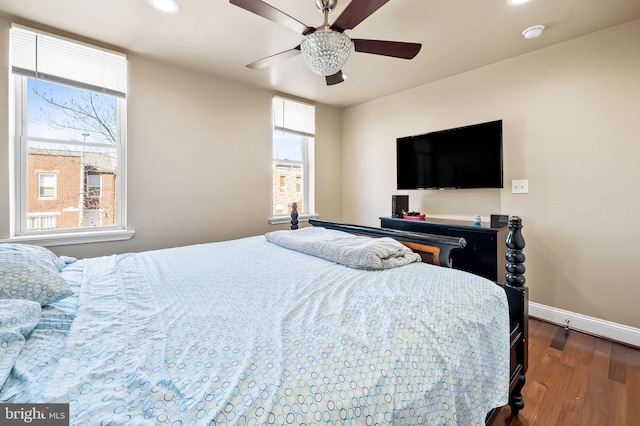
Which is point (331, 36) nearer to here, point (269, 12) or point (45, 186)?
point (269, 12)

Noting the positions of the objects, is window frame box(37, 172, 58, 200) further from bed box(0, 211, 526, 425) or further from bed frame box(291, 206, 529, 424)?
bed frame box(291, 206, 529, 424)

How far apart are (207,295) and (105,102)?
256 cm

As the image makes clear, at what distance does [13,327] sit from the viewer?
2.72 feet

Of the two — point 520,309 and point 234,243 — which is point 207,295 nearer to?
point 234,243

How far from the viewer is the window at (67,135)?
2.26m

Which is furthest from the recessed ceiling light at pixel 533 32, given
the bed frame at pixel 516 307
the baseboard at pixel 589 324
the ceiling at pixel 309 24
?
the baseboard at pixel 589 324

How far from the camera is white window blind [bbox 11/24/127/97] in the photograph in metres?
2.19

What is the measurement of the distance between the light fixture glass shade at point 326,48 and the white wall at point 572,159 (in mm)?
2096

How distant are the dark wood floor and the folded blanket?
1019mm

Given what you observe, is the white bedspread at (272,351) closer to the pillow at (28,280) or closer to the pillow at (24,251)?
the pillow at (28,280)

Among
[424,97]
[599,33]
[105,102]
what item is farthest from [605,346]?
[105,102]

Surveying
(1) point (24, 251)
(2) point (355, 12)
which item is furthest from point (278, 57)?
(1) point (24, 251)

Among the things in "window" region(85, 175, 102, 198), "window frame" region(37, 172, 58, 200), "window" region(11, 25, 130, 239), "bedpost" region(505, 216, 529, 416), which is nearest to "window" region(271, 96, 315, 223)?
"window" region(11, 25, 130, 239)

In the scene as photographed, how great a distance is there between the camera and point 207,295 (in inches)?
47.3
